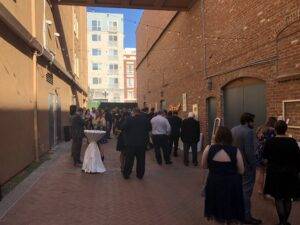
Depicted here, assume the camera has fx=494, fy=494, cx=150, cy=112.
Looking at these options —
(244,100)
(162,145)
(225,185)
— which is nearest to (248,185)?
(225,185)

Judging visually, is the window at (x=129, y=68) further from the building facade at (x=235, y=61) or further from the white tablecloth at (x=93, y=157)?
the white tablecloth at (x=93, y=157)

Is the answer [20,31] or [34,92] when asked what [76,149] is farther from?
[20,31]

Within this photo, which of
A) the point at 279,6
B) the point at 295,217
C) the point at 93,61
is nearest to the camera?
the point at 295,217

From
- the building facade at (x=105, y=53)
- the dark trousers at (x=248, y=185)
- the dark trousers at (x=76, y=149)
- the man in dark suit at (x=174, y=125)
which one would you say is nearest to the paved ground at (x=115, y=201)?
the dark trousers at (x=248, y=185)

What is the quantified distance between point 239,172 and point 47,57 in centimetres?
1218

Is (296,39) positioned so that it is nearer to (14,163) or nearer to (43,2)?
(14,163)

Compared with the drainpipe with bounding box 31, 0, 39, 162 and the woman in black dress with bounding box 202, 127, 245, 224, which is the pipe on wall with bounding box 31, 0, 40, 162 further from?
the woman in black dress with bounding box 202, 127, 245, 224

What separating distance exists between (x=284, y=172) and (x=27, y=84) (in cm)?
897

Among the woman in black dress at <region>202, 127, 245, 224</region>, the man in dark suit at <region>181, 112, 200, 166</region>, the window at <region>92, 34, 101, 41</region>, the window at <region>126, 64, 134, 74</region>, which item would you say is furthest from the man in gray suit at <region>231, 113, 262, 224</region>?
the window at <region>126, 64, 134, 74</region>

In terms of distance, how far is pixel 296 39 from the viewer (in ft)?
34.3

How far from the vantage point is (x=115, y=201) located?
29.7 ft

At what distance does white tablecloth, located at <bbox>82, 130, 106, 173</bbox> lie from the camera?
508 inches

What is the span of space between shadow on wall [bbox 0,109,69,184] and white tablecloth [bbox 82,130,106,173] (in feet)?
5.53

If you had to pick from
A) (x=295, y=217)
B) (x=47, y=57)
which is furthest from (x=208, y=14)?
(x=295, y=217)
